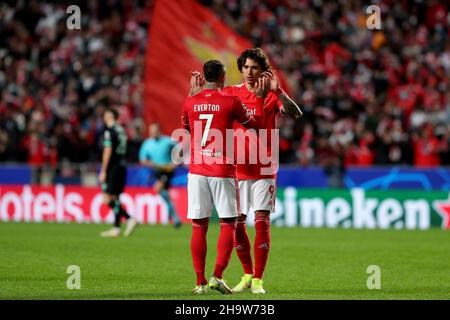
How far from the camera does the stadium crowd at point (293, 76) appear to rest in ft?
87.8

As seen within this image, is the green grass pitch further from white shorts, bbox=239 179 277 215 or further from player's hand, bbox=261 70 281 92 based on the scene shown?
player's hand, bbox=261 70 281 92

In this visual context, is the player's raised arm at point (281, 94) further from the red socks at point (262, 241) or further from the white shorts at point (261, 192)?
the red socks at point (262, 241)

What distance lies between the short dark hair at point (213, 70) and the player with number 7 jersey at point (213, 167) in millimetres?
10

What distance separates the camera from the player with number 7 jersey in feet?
34.8

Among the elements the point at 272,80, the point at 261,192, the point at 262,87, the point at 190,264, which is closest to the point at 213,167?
the point at 261,192

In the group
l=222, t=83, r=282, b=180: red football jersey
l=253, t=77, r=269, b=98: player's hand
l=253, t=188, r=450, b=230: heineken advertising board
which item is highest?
l=253, t=77, r=269, b=98: player's hand

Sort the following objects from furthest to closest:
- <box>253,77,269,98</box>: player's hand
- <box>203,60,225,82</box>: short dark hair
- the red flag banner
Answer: the red flag banner
<box>253,77,269,98</box>: player's hand
<box>203,60,225,82</box>: short dark hair

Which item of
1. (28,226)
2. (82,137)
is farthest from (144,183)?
(28,226)

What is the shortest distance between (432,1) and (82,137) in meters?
12.3

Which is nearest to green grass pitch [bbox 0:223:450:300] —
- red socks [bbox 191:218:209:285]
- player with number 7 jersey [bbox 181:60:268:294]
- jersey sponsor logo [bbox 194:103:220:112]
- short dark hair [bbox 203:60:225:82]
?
red socks [bbox 191:218:209:285]

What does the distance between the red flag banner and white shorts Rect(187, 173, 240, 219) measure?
13763 mm

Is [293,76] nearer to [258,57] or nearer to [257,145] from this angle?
[257,145]

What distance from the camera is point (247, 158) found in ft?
36.6

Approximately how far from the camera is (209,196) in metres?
10.7
